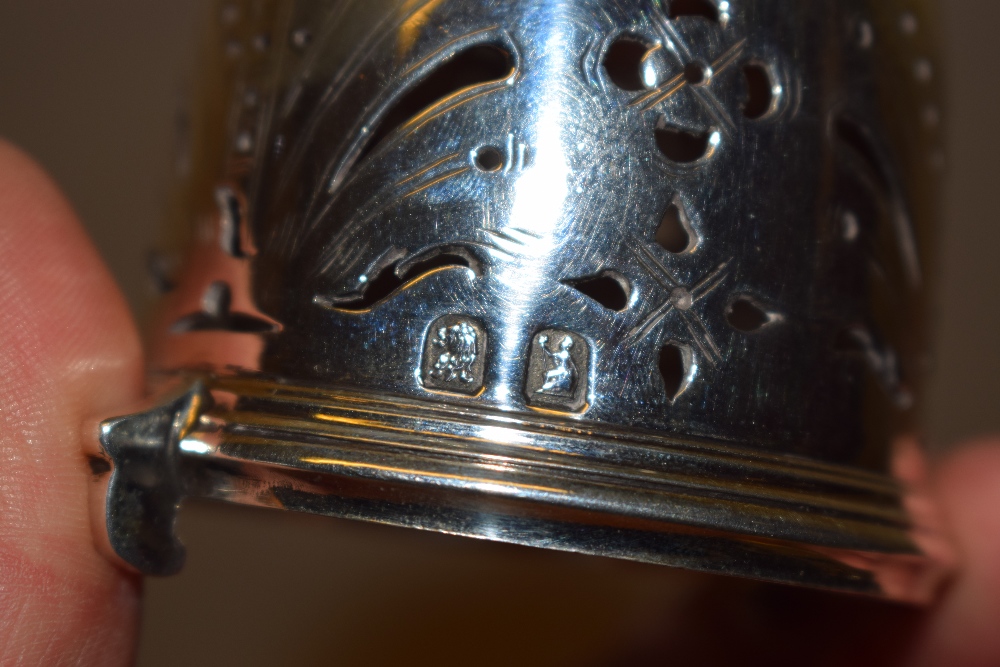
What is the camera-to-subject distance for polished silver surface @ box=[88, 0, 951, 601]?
65 cm

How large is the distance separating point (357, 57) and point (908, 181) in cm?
54

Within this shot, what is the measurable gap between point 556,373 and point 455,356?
0.08 m

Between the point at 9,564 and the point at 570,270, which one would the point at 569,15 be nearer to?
the point at 570,270

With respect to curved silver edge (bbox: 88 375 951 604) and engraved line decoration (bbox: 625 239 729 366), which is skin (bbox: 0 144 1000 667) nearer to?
curved silver edge (bbox: 88 375 951 604)

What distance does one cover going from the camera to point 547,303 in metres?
0.67

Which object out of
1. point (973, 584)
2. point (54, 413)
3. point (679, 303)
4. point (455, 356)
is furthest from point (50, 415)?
point (973, 584)

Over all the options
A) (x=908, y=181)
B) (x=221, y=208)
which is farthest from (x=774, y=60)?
(x=221, y=208)

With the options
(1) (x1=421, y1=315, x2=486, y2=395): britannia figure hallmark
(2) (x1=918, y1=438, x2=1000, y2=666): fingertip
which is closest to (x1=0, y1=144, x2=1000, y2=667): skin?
(1) (x1=421, y1=315, x2=486, y2=395): britannia figure hallmark

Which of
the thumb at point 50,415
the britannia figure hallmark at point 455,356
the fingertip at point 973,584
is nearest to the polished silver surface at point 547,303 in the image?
the britannia figure hallmark at point 455,356

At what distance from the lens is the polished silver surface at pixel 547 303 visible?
2.13 ft

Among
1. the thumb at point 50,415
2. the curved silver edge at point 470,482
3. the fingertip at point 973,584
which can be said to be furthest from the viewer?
the fingertip at point 973,584

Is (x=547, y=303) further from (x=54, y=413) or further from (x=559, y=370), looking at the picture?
(x=54, y=413)

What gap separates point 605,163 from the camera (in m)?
0.68

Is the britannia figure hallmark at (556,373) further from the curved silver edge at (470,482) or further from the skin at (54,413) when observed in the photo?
the skin at (54,413)
